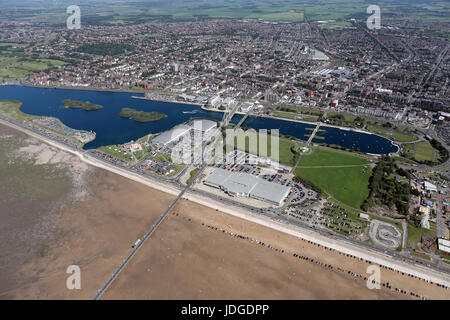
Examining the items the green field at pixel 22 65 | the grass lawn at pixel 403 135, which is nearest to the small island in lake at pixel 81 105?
the green field at pixel 22 65

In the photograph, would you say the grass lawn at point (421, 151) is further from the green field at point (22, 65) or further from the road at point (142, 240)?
the green field at point (22, 65)

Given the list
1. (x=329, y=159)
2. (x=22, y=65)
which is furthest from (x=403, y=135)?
(x=22, y=65)

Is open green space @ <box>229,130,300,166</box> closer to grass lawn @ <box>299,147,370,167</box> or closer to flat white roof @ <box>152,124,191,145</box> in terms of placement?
grass lawn @ <box>299,147,370,167</box>

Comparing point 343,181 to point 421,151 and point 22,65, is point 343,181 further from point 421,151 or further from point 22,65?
point 22,65

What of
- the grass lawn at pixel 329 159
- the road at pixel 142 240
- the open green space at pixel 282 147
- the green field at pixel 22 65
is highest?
the green field at pixel 22 65

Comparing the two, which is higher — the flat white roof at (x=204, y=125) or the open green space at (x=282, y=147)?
the flat white roof at (x=204, y=125)

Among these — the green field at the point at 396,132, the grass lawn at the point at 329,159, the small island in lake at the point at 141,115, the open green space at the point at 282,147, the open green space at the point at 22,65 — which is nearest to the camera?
the grass lawn at the point at 329,159
